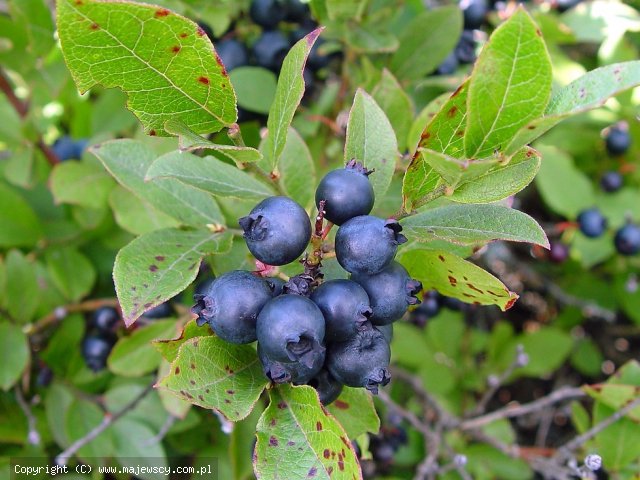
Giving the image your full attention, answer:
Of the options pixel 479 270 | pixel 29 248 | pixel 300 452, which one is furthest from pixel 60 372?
pixel 479 270

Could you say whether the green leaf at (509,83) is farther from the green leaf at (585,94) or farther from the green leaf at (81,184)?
the green leaf at (81,184)

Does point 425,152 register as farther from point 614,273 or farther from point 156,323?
point 614,273

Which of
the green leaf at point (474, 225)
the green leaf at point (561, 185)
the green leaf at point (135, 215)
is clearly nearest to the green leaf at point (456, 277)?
the green leaf at point (474, 225)

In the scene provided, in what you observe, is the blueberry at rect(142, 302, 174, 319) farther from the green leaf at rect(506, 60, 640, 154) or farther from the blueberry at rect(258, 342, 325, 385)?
the green leaf at rect(506, 60, 640, 154)

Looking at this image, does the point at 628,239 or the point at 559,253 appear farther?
the point at 559,253

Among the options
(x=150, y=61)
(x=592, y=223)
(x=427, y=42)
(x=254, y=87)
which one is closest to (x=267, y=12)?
(x=254, y=87)

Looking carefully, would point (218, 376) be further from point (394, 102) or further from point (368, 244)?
point (394, 102)
